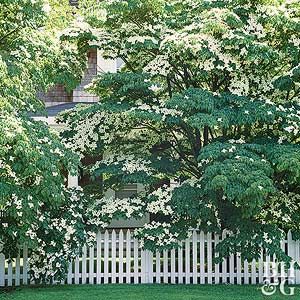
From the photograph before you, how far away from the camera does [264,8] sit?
8828 mm

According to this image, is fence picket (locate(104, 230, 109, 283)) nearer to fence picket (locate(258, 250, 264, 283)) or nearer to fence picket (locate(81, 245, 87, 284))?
fence picket (locate(81, 245, 87, 284))

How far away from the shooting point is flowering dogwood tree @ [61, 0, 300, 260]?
838 centimetres

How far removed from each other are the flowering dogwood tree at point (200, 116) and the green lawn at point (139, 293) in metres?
0.63

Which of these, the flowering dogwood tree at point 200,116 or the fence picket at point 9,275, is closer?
the flowering dogwood tree at point 200,116

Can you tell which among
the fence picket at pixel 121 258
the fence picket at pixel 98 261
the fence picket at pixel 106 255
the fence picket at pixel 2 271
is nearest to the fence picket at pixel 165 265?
the fence picket at pixel 121 258

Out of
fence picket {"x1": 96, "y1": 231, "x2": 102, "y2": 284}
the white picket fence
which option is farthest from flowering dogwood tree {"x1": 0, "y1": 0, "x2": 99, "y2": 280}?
the white picket fence

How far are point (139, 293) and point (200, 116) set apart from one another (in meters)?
2.72

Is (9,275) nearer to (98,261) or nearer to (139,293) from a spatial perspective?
(98,261)

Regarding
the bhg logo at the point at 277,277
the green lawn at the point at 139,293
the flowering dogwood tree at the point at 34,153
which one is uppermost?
the flowering dogwood tree at the point at 34,153

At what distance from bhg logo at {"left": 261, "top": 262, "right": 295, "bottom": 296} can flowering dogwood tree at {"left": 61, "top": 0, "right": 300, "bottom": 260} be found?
0.45 m

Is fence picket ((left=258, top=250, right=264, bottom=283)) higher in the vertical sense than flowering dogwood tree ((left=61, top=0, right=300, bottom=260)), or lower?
lower

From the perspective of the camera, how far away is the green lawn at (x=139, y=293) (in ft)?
26.7

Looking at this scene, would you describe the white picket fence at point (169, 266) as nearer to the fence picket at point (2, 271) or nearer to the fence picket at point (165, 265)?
the fence picket at point (165, 265)

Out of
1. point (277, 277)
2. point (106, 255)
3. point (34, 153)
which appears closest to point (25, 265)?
point (106, 255)
